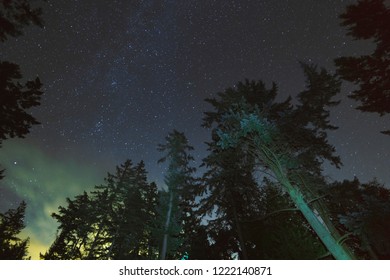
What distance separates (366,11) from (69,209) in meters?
36.1

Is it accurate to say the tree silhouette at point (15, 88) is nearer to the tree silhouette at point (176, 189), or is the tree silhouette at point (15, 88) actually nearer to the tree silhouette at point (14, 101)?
Result: the tree silhouette at point (14, 101)

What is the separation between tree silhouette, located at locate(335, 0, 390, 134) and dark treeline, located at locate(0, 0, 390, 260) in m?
0.03

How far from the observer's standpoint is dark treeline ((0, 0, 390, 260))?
355 inches

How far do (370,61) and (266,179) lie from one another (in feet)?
21.2

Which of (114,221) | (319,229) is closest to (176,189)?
(114,221)

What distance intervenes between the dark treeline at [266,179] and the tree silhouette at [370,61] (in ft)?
0.10

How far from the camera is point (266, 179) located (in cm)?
1239

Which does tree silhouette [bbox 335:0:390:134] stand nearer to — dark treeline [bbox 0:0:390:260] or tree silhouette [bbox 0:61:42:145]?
dark treeline [bbox 0:0:390:260]

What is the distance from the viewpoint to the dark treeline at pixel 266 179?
355 inches
